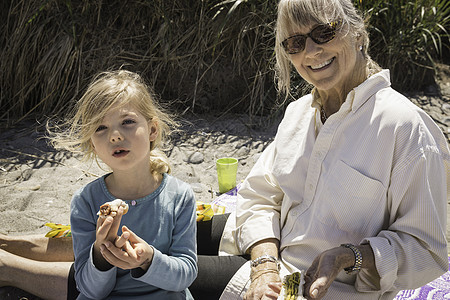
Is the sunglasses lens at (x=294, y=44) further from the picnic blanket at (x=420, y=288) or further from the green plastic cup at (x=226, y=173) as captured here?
the green plastic cup at (x=226, y=173)

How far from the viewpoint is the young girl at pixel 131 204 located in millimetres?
1719

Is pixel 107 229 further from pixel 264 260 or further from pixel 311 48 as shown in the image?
pixel 311 48

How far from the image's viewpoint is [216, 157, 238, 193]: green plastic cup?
3527mm

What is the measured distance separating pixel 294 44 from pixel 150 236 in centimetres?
102


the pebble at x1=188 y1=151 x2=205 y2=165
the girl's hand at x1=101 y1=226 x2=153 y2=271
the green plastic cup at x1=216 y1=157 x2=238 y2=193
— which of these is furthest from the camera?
the pebble at x1=188 y1=151 x2=205 y2=165

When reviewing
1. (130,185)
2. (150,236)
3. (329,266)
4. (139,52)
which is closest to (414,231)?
(329,266)

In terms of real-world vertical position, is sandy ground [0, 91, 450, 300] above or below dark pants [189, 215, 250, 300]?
below

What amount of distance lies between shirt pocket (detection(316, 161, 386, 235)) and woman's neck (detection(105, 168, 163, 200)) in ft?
2.35

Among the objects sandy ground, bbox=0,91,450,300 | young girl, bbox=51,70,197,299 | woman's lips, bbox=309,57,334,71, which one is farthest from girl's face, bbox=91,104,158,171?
sandy ground, bbox=0,91,450,300

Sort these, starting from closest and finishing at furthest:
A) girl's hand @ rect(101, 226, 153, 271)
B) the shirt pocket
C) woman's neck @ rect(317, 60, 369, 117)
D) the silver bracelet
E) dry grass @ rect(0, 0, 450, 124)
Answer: girl's hand @ rect(101, 226, 153, 271)
the shirt pocket
the silver bracelet
woman's neck @ rect(317, 60, 369, 117)
dry grass @ rect(0, 0, 450, 124)

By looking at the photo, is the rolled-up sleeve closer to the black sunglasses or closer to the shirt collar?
the shirt collar

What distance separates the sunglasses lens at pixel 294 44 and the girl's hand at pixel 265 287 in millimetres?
951

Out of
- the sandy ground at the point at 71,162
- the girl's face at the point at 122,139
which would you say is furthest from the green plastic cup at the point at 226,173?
the girl's face at the point at 122,139

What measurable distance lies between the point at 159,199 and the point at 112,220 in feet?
1.18
